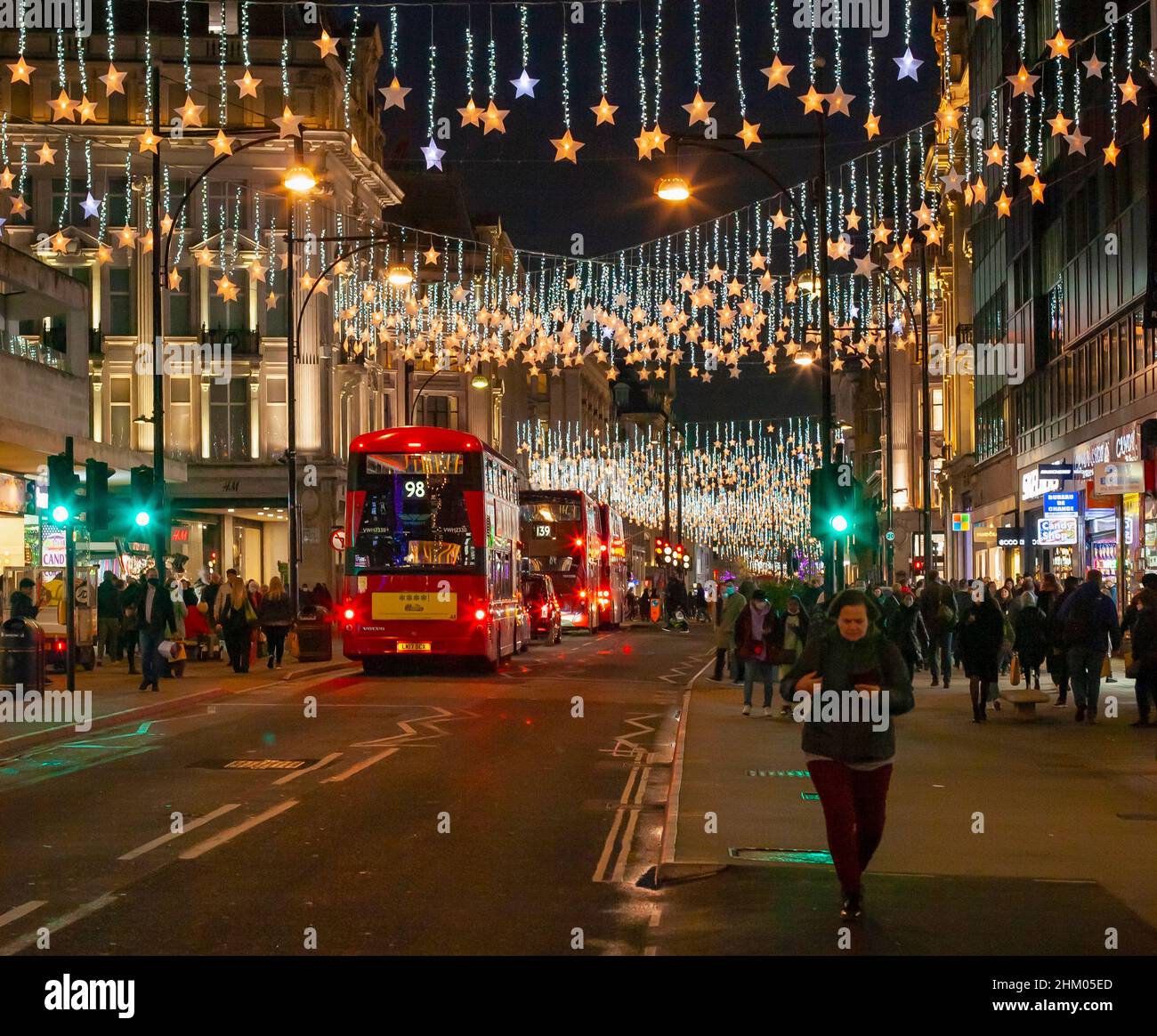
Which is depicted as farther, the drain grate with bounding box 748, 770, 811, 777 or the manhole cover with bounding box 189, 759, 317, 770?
the manhole cover with bounding box 189, 759, 317, 770

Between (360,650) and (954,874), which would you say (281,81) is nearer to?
(360,650)

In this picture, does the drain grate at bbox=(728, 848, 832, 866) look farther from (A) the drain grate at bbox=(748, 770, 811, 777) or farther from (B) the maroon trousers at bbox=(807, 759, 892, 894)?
(A) the drain grate at bbox=(748, 770, 811, 777)

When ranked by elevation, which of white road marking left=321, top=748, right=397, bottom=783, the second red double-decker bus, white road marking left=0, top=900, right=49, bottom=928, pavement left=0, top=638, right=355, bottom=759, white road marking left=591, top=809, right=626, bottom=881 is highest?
the second red double-decker bus

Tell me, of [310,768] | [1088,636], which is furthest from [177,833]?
[1088,636]

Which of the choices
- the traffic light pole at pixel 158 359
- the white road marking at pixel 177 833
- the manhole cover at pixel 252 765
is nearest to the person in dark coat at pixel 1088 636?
the manhole cover at pixel 252 765

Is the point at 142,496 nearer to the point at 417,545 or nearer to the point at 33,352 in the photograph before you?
the point at 417,545

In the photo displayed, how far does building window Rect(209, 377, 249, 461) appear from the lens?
5966cm

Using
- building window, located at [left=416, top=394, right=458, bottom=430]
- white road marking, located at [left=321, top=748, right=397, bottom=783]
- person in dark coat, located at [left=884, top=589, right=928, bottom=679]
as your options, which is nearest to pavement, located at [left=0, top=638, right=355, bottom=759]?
white road marking, located at [left=321, top=748, right=397, bottom=783]

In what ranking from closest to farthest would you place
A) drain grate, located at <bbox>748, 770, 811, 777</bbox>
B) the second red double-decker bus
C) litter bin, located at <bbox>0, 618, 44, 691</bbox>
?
drain grate, located at <bbox>748, 770, 811, 777</bbox>
litter bin, located at <bbox>0, 618, 44, 691</bbox>
the second red double-decker bus

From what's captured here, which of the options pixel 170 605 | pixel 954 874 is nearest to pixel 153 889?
pixel 954 874

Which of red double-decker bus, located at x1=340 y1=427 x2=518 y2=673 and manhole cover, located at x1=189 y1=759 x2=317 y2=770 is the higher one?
red double-decker bus, located at x1=340 y1=427 x2=518 y2=673

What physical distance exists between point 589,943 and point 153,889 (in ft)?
9.42

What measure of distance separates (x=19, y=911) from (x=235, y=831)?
9.65 feet

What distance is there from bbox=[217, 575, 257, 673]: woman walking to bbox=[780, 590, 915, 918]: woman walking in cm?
2095
